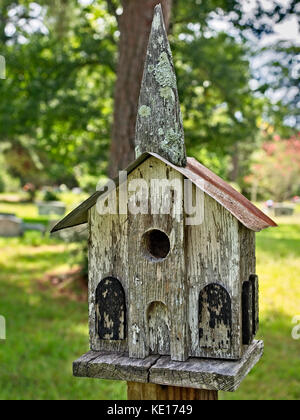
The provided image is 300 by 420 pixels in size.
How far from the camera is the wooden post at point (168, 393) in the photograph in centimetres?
241

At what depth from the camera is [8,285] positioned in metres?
10.9

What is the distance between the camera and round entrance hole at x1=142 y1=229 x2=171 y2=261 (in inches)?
91.5

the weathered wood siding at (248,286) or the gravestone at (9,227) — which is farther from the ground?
the gravestone at (9,227)

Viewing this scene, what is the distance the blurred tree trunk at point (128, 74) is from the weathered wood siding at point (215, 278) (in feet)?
12.8

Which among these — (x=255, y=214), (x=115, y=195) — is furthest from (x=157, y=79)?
(x=255, y=214)

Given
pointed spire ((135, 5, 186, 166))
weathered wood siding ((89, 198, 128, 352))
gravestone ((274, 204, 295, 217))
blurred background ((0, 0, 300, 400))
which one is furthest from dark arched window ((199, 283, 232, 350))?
gravestone ((274, 204, 295, 217))

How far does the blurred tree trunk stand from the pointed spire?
3.47 metres

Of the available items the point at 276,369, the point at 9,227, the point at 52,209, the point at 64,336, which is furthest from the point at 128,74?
the point at 52,209

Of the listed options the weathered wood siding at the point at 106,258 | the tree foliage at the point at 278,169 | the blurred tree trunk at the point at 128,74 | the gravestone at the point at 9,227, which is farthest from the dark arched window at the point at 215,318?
the tree foliage at the point at 278,169

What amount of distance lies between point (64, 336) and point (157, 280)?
576 cm

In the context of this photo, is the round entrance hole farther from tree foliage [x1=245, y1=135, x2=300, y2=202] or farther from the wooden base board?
tree foliage [x1=245, y1=135, x2=300, y2=202]

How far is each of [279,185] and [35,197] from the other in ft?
46.7

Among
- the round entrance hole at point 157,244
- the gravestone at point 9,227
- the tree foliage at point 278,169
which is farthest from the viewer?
the tree foliage at point 278,169

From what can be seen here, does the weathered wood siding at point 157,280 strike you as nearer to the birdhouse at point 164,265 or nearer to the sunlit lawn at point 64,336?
the birdhouse at point 164,265
